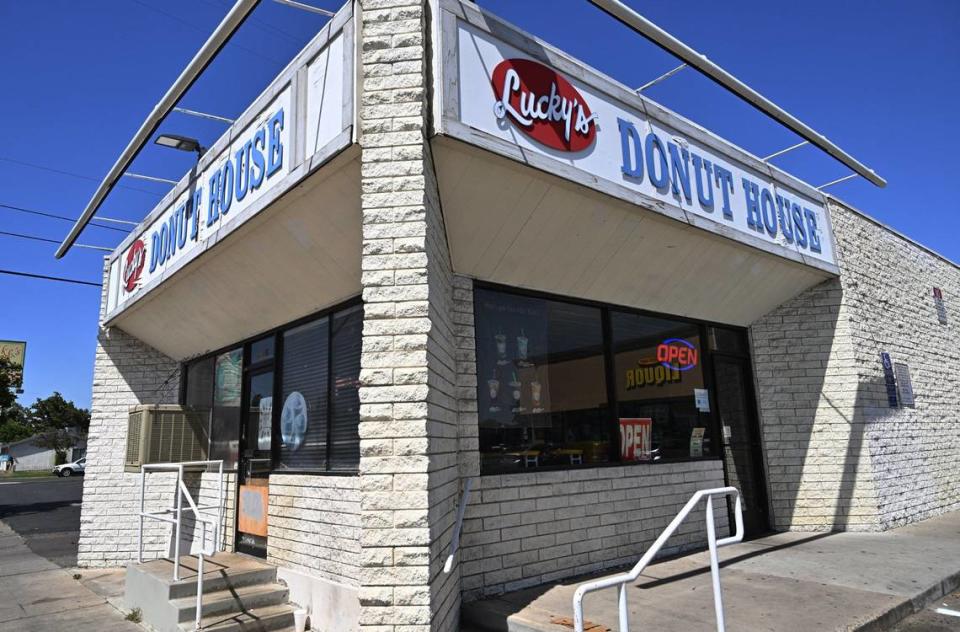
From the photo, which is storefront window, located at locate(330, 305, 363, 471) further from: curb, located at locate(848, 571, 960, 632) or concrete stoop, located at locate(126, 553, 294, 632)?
curb, located at locate(848, 571, 960, 632)

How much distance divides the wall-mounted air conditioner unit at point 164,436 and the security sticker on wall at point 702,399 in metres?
6.71

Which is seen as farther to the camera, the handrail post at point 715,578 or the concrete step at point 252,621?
the concrete step at point 252,621

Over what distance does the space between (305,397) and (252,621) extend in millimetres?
2159

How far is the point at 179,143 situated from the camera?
7438 mm

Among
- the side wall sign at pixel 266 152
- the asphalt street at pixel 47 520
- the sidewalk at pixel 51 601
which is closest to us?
the side wall sign at pixel 266 152

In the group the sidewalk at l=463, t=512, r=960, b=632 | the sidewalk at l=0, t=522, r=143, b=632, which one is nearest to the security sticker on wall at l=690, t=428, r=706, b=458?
the sidewalk at l=463, t=512, r=960, b=632

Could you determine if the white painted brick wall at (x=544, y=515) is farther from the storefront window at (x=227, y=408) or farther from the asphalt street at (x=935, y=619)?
the storefront window at (x=227, y=408)

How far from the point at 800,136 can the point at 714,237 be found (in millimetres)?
2199

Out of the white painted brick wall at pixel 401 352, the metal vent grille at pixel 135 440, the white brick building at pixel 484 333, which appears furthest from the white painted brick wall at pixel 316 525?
the metal vent grille at pixel 135 440

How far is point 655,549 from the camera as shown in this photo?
376 cm

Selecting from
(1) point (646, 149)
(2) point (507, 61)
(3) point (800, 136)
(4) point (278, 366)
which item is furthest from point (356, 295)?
(3) point (800, 136)

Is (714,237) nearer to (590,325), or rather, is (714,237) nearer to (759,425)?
(590,325)

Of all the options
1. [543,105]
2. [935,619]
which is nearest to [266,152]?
[543,105]

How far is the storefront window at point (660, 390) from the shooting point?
23.9 feet
